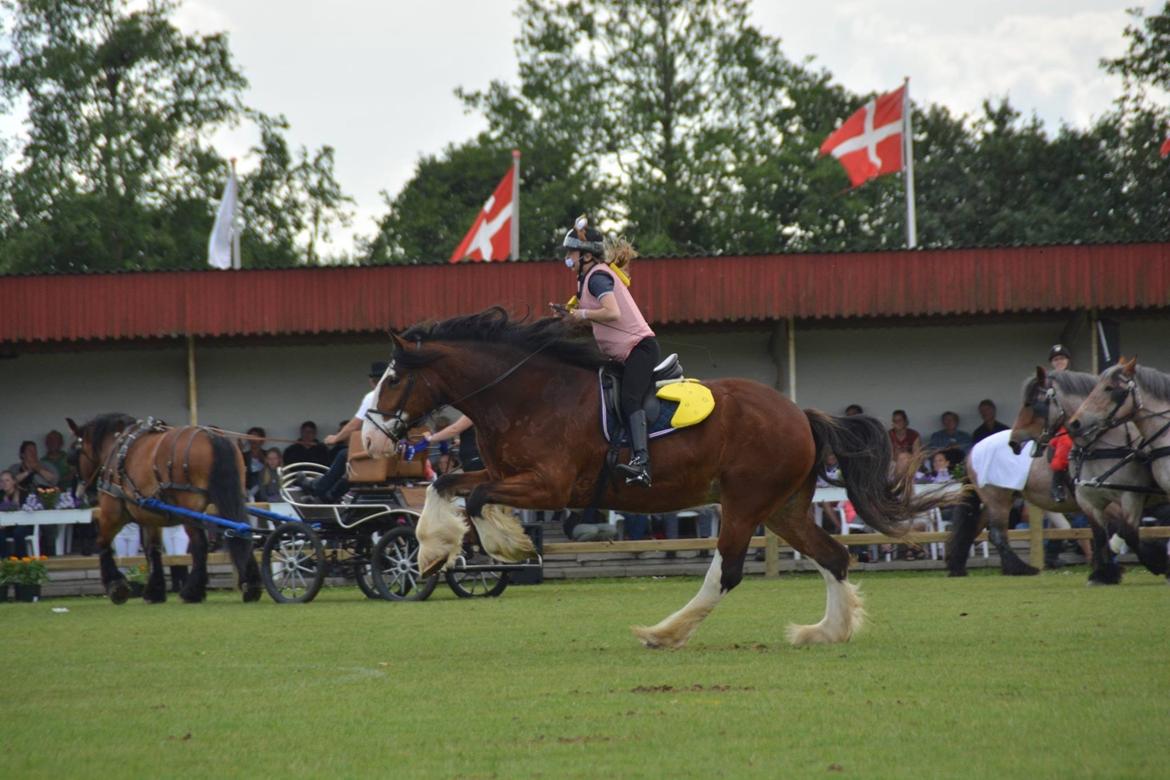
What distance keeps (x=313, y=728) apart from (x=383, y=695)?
37.8 inches

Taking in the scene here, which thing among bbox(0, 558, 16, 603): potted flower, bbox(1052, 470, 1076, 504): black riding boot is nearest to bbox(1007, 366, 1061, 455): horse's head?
bbox(1052, 470, 1076, 504): black riding boot

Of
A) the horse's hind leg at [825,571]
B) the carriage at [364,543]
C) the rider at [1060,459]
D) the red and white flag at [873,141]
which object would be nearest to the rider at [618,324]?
the horse's hind leg at [825,571]

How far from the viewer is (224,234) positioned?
1016 inches

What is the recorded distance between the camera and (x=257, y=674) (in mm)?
8289

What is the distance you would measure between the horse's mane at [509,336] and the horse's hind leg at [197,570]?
6216mm

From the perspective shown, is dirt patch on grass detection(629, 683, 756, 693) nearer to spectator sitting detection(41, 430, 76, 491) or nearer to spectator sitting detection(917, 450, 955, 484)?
spectator sitting detection(917, 450, 955, 484)

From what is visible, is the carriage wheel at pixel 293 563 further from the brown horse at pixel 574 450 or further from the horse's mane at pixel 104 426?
the brown horse at pixel 574 450

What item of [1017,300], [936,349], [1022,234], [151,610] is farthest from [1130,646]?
[1022,234]

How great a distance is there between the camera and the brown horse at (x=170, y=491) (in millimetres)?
15148

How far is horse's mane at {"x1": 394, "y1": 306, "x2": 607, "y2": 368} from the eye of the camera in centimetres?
961

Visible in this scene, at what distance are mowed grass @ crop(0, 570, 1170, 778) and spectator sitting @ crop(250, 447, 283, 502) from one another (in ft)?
23.9

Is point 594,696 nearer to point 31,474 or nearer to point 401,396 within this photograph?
point 401,396

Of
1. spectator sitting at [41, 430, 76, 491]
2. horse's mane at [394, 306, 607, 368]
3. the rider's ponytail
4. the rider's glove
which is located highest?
the rider's ponytail

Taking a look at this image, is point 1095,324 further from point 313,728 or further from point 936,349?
point 313,728
